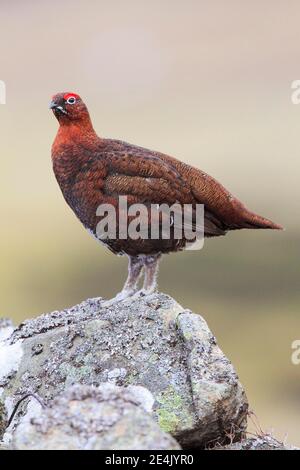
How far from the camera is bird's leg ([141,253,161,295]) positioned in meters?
7.39

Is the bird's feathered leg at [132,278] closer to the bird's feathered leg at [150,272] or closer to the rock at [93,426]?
the bird's feathered leg at [150,272]

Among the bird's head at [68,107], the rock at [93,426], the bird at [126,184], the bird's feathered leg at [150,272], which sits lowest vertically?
the rock at [93,426]

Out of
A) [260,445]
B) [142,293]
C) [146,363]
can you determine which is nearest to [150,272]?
[142,293]

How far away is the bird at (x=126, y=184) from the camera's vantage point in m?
7.23

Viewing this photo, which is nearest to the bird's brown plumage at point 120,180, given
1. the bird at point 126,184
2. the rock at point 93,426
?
the bird at point 126,184

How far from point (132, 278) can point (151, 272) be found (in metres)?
0.22

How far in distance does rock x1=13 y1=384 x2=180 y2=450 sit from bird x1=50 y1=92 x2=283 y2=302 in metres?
2.95

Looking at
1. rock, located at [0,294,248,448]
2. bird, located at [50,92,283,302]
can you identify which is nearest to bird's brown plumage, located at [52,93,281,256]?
bird, located at [50,92,283,302]

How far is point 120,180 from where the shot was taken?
7266 millimetres

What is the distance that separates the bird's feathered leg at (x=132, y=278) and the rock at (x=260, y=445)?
199cm

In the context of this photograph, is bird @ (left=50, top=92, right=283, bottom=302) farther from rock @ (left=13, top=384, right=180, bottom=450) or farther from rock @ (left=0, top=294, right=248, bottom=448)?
rock @ (left=13, top=384, right=180, bottom=450)

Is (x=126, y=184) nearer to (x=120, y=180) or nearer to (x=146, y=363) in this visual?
(x=120, y=180)

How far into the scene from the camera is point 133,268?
24.8 feet
